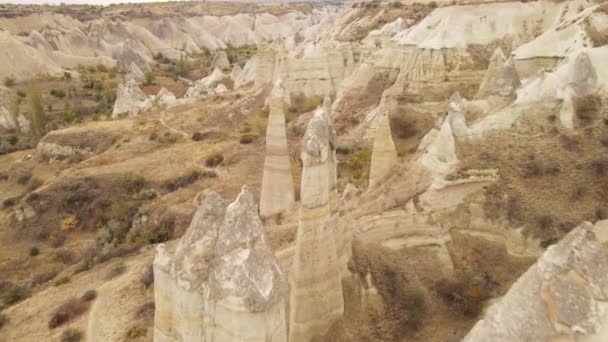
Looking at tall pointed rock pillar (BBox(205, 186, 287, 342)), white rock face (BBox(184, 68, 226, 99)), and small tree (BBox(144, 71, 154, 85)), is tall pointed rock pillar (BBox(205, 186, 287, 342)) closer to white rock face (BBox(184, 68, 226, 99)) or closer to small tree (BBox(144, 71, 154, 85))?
white rock face (BBox(184, 68, 226, 99))

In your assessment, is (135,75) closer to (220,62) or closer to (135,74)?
(135,74)

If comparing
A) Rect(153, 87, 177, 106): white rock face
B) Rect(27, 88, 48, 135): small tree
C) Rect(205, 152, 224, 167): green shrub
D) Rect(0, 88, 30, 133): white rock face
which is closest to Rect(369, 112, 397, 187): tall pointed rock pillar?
Rect(205, 152, 224, 167): green shrub

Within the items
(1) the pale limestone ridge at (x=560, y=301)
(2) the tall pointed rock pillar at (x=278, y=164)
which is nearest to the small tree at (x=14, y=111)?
(2) the tall pointed rock pillar at (x=278, y=164)

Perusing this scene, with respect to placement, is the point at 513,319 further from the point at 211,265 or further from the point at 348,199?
the point at 348,199

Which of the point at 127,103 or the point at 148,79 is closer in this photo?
the point at 127,103

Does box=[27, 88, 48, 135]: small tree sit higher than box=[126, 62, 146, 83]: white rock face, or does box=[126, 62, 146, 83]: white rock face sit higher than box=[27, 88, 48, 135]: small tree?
box=[126, 62, 146, 83]: white rock face

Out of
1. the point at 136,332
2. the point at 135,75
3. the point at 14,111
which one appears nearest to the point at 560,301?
the point at 136,332
